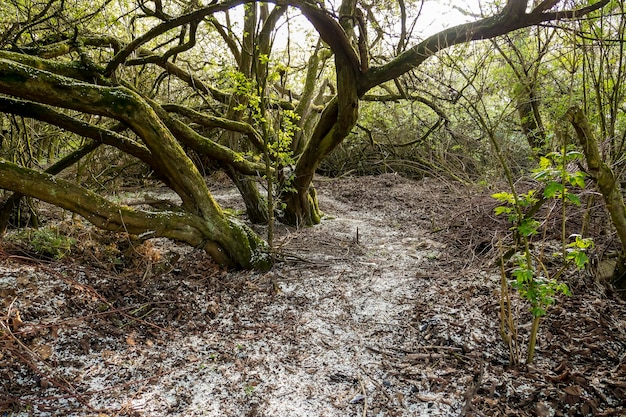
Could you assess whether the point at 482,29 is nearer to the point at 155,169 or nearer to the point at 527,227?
the point at 527,227

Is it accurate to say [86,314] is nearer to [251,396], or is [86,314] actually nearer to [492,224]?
[251,396]

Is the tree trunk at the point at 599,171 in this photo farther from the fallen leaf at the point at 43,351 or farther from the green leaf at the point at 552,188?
the fallen leaf at the point at 43,351

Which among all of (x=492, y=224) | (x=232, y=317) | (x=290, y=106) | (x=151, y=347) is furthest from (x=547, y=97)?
(x=151, y=347)

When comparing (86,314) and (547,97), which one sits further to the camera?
(547,97)

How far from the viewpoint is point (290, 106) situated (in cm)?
716

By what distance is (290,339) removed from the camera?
122 inches

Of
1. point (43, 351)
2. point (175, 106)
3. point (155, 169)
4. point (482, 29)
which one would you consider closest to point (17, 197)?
point (155, 169)

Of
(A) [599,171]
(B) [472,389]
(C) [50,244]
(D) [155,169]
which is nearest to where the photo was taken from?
(B) [472,389]

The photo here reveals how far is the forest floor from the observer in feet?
7.59

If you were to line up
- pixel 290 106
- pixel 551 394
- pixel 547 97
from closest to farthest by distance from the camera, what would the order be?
pixel 551 394 → pixel 547 97 → pixel 290 106

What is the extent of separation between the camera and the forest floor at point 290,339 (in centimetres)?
231

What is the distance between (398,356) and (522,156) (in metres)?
6.86

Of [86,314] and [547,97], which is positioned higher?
[547,97]

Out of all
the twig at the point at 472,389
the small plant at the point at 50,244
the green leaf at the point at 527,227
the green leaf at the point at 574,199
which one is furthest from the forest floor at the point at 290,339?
the green leaf at the point at 574,199
